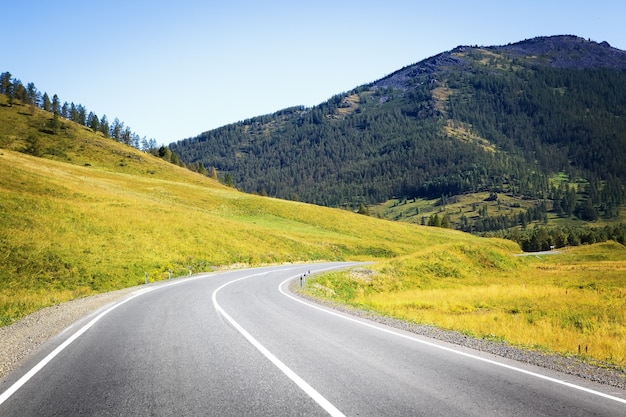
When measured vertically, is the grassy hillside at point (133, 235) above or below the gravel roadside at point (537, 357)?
below

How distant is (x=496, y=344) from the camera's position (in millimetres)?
10445

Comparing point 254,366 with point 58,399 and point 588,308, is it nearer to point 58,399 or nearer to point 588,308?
point 58,399

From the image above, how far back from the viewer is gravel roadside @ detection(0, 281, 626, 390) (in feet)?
24.9

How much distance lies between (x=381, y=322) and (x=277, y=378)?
7357 mm

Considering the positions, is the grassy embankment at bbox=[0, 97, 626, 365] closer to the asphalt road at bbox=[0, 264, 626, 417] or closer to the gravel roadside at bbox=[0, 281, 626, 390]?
the gravel roadside at bbox=[0, 281, 626, 390]

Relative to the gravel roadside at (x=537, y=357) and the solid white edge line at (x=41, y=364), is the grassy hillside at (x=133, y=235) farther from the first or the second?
the gravel roadside at (x=537, y=357)

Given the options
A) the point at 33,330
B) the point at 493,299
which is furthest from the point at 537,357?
the point at 493,299

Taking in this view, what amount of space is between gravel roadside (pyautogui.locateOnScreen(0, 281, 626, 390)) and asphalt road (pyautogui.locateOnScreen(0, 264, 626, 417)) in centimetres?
48

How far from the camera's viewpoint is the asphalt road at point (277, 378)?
18.0 feet

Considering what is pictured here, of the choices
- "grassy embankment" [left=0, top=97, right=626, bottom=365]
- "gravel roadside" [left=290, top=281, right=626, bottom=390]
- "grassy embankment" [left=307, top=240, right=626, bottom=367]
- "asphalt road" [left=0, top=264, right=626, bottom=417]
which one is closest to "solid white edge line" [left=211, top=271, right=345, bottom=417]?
"asphalt road" [left=0, top=264, right=626, bottom=417]

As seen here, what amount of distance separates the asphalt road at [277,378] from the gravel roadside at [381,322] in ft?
1.59

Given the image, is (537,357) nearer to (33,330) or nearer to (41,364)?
(41,364)

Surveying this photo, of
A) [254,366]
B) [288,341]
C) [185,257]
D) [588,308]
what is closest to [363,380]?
[254,366]

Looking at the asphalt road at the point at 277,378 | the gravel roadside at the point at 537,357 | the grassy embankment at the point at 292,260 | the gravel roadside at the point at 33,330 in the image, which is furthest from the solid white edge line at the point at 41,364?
the gravel roadside at the point at 537,357
